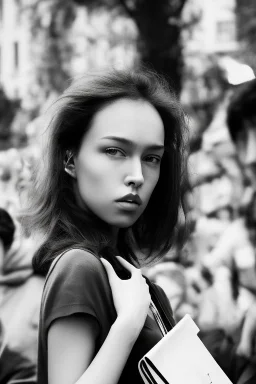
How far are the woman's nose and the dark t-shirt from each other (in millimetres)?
215

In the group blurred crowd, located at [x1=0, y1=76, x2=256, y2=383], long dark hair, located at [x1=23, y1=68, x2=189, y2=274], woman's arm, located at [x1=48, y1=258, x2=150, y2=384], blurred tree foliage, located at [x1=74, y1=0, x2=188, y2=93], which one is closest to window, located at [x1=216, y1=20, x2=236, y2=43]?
blurred tree foliage, located at [x1=74, y1=0, x2=188, y2=93]

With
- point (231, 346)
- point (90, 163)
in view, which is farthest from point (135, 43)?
point (90, 163)

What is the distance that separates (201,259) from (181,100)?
1309mm

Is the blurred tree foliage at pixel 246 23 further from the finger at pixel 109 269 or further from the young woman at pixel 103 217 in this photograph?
the finger at pixel 109 269

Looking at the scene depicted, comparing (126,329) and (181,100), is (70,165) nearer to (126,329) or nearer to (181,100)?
(126,329)

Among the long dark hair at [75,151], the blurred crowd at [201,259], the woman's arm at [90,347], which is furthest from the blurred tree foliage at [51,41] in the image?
the woman's arm at [90,347]

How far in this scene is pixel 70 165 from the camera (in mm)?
1633

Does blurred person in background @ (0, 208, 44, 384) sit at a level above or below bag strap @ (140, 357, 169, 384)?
below

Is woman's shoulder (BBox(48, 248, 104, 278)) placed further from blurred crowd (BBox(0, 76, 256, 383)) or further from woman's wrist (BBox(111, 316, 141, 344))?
blurred crowd (BBox(0, 76, 256, 383))

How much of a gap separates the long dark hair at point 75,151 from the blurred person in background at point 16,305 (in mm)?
1342

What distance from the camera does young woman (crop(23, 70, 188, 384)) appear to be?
1.34 m

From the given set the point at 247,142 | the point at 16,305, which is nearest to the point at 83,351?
the point at 16,305

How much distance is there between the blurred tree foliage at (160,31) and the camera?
16.7 ft

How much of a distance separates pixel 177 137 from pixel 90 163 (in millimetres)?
359
